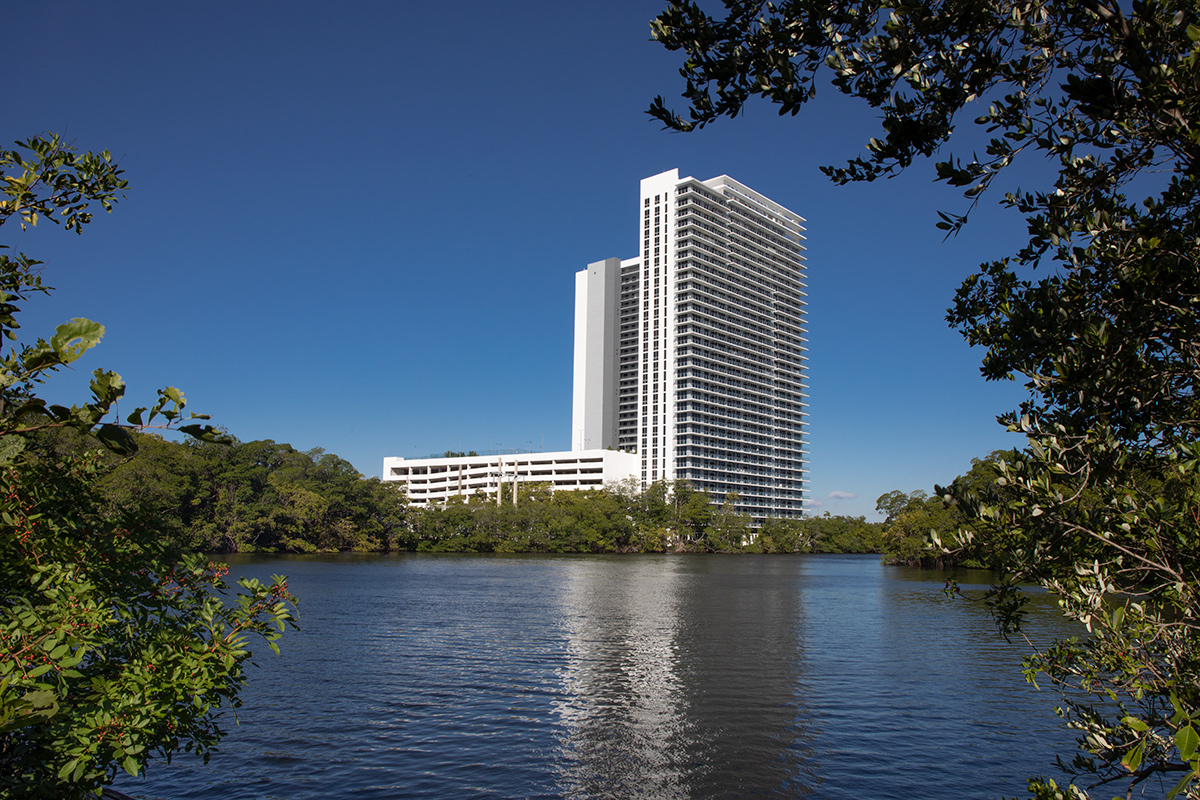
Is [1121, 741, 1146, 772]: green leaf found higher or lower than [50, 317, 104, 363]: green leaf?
lower

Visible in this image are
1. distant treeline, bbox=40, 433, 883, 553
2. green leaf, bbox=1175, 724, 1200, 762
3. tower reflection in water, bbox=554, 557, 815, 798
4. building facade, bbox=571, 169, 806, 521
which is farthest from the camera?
building facade, bbox=571, 169, 806, 521

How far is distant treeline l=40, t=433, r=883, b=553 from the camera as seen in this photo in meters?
99.2

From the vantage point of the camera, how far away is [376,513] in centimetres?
12594

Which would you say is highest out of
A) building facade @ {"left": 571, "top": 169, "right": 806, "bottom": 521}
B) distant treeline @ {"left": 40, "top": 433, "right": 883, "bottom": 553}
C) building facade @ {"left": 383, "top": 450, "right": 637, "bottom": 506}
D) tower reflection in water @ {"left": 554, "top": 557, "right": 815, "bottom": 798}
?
building facade @ {"left": 571, "top": 169, "right": 806, "bottom": 521}

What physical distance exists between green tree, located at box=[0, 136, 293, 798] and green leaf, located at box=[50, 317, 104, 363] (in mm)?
605

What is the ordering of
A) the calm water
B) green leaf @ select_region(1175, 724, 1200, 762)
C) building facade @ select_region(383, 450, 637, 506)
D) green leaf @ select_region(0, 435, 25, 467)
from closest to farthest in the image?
green leaf @ select_region(1175, 724, 1200, 762), green leaf @ select_region(0, 435, 25, 467), the calm water, building facade @ select_region(383, 450, 637, 506)

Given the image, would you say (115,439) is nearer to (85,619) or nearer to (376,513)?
(85,619)

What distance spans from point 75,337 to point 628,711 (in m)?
20.0

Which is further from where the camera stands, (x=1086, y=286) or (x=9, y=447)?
(x=1086, y=286)

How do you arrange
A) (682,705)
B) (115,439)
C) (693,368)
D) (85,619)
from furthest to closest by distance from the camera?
(693,368) < (682,705) < (85,619) < (115,439)

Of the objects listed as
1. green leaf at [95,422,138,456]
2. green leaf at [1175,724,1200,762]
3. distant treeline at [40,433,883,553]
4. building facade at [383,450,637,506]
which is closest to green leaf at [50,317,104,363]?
green leaf at [95,422,138,456]

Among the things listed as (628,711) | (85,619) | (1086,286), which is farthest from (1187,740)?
(628,711)

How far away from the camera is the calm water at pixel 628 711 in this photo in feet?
51.1

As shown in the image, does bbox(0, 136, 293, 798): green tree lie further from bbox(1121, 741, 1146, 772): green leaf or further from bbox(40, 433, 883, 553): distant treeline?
bbox(40, 433, 883, 553): distant treeline
